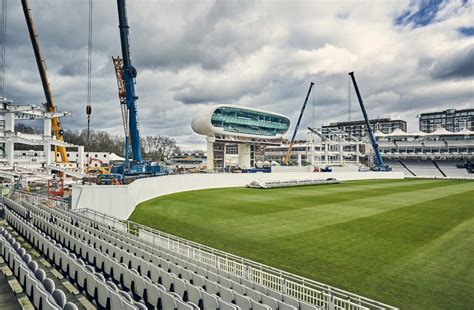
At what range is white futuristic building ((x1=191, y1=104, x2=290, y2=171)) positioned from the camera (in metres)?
69.8

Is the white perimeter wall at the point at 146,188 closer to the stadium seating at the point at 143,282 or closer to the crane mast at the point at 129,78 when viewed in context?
the crane mast at the point at 129,78

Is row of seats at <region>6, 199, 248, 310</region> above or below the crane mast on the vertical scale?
below

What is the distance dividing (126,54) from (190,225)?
2142 cm

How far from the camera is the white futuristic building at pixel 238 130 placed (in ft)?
229

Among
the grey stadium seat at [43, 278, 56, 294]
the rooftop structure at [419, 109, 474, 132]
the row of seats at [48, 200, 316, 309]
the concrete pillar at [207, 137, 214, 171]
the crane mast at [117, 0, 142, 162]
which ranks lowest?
the row of seats at [48, 200, 316, 309]

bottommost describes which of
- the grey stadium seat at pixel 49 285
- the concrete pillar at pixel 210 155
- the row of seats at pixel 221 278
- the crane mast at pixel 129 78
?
the row of seats at pixel 221 278

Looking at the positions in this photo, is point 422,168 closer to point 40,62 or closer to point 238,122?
point 238,122

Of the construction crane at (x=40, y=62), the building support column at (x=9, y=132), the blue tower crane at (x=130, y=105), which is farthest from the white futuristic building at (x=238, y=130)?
the building support column at (x=9, y=132)

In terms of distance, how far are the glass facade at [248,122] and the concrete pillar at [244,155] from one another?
3.59 metres

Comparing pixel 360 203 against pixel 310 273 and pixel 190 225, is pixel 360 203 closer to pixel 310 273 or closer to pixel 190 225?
pixel 190 225

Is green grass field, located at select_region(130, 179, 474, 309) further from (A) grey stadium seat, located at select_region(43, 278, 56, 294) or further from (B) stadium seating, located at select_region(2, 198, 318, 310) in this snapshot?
(A) grey stadium seat, located at select_region(43, 278, 56, 294)

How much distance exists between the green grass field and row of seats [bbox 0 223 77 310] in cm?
818

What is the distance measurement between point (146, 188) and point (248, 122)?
50.7 metres

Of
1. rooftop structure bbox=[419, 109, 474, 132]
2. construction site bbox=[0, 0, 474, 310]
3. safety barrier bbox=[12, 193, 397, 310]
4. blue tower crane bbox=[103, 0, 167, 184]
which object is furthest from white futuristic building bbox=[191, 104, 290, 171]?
rooftop structure bbox=[419, 109, 474, 132]
